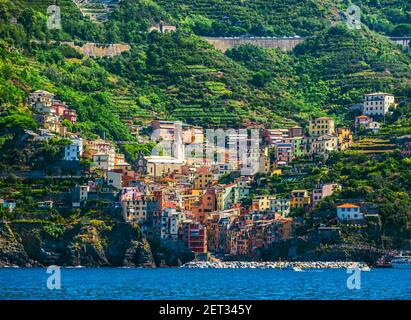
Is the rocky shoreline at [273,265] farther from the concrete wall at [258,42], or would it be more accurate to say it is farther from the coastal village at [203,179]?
the concrete wall at [258,42]

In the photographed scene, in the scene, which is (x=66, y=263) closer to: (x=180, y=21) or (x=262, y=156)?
(x=262, y=156)

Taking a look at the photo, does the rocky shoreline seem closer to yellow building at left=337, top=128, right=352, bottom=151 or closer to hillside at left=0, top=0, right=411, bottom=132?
yellow building at left=337, top=128, right=352, bottom=151

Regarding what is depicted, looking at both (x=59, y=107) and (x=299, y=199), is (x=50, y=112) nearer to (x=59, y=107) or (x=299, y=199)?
(x=59, y=107)

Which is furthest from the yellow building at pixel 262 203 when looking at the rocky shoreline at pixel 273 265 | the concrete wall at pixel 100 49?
the concrete wall at pixel 100 49
